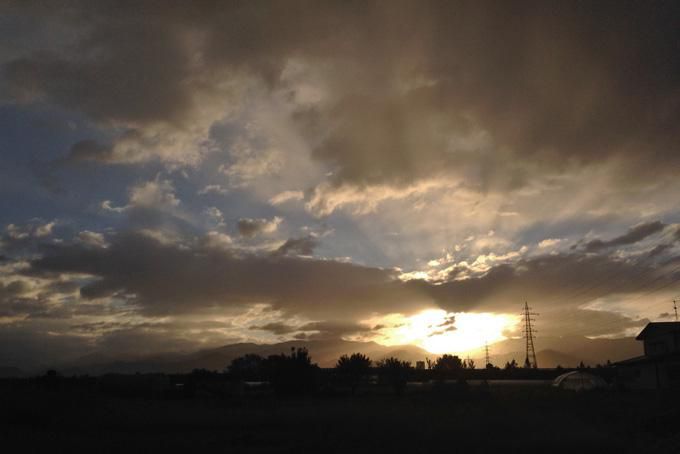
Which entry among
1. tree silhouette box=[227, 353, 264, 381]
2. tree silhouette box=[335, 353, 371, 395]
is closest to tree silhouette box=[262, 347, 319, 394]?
tree silhouette box=[335, 353, 371, 395]

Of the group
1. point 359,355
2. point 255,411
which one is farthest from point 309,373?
point 255,411

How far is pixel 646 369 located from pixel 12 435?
59321 mm

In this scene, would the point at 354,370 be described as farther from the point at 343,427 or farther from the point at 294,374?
the point at 343,427

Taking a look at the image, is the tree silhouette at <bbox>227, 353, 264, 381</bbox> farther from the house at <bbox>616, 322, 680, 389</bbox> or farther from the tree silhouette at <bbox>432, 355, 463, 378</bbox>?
the house at <bbox>616, 322, 680, 389</bbox>

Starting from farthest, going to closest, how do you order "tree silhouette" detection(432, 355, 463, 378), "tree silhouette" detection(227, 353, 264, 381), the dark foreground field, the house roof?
"tree silhouette" detection(227, 353, 264, 381)
"tree silhouette" detection(432, 355, 463, 378)
the house roof
the dark foreground field

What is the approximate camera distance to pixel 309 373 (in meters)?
64.0

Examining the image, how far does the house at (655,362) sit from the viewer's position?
5753 centimetres

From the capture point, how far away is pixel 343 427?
101 ft

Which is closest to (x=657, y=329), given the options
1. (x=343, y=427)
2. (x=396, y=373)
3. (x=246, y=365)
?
(x=396, y=373)

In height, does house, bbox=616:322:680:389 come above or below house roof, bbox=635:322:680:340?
below

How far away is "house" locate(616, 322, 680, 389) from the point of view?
5753 cm

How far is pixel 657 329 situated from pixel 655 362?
866 centimetres

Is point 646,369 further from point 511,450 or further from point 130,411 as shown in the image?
point 130,411

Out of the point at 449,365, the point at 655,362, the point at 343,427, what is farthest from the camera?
the point at 449,365
